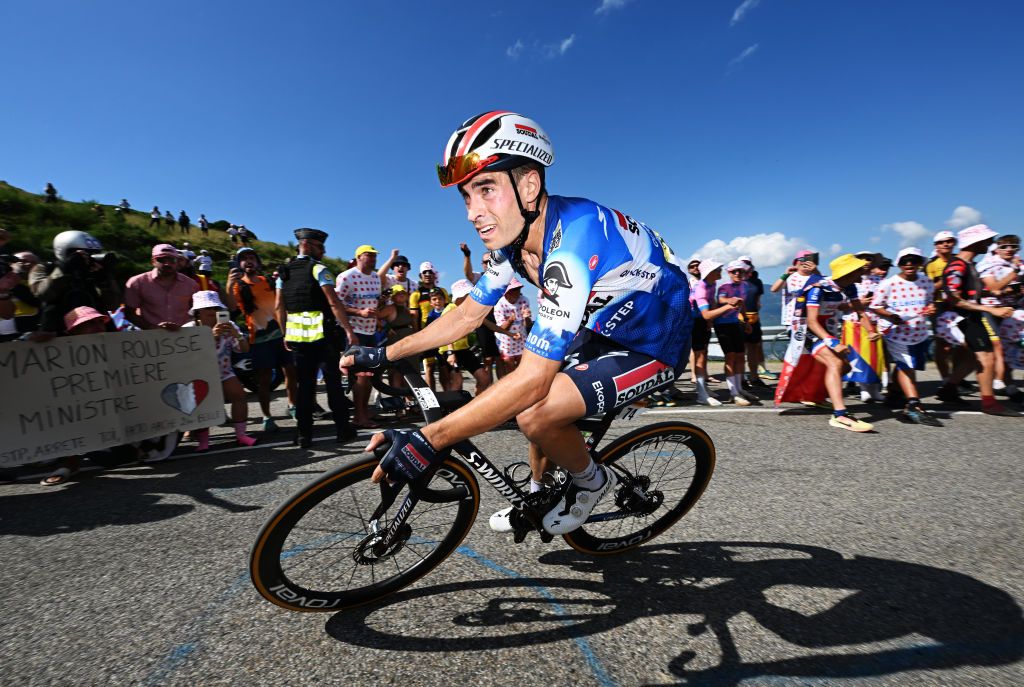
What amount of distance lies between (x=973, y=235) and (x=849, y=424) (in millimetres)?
3075

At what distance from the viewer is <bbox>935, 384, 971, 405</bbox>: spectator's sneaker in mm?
6340

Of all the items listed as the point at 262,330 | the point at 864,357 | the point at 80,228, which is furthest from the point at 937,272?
the point at 80,228

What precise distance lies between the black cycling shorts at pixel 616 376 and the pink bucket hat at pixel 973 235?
20.2ft

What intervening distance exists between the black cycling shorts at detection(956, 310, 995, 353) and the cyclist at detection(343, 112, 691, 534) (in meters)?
5.81

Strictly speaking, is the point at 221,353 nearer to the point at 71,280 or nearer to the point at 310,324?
the point at 310,324

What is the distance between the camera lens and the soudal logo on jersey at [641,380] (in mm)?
2086

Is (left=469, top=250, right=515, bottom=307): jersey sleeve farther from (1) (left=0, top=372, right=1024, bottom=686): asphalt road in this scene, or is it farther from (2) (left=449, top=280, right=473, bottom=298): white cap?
(2) (left=449, top=280, right=473, bottom=298): white cap

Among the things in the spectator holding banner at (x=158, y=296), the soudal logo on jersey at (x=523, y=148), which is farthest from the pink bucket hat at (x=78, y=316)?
the soudal logo on jersey at (x=523, y=148)

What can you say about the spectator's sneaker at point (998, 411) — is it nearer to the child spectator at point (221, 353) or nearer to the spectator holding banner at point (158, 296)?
the child spectator at point (221, 353)

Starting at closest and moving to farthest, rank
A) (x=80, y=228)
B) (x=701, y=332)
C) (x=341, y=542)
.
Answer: (x=341, y=542) → (x=701, y=332) → (x=80, y=228)

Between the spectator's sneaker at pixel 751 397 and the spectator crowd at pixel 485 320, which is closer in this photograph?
the spectator crowd at pixel 485 320

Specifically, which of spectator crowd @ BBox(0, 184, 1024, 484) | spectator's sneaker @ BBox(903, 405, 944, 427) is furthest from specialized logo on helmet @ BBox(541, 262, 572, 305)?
spectator's sneaker @ BBox(903, 405, 944, 427)

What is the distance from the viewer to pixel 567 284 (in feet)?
5.84

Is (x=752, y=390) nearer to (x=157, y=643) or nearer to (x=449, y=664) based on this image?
(x=449, y=664)
